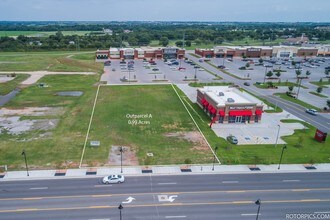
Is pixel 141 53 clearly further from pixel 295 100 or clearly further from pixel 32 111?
pixel 295 100

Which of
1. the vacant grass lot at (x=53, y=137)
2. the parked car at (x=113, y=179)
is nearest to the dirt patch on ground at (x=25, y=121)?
the vacant grass lot at (x=53, y=137)

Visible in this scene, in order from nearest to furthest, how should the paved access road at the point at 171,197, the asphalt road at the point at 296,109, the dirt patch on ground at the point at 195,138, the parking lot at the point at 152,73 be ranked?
1. the paved access road at the point at 171,197
2. the dirt patch on ground at the point at 195,138
3. the asphalt road at the point at 296,109
4. the parking lot at the point at 152,73

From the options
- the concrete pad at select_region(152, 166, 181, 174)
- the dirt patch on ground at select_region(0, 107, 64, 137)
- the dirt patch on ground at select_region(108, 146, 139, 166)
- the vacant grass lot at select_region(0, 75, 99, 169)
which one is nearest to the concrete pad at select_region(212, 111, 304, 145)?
the concrete pad at select_region(152, 166, 181, 174)

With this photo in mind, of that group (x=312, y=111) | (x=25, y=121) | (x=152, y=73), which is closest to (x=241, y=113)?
(x=312, y=111)

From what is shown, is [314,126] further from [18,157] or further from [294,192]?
[18,157]

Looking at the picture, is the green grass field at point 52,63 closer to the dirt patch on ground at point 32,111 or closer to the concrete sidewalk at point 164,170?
the dirt patch on ground at point 32,111

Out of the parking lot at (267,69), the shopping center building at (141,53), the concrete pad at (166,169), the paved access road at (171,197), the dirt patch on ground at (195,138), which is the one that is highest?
the shopping center building at (141,53)

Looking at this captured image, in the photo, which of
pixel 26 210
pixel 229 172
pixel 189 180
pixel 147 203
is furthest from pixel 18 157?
pixel 229 172

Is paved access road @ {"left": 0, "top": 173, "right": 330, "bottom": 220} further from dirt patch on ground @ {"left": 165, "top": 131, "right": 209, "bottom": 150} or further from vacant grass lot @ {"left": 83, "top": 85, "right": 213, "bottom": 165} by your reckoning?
dirt patch on ground @ {"left": 165, "top": 131, "right": 209, "bottom": 150}
